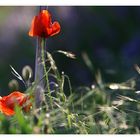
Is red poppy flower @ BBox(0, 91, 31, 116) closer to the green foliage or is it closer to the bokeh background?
the green foliage

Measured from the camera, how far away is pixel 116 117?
1811mm

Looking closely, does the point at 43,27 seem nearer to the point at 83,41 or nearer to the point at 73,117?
the point at 73,117

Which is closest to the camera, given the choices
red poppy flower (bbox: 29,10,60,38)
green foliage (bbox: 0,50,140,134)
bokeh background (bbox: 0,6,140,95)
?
green foliage (bbox: 0,50,140,134)

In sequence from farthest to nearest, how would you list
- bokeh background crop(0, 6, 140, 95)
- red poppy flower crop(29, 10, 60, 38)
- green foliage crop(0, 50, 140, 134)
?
1. bokeh background crop(0, 6, 140, 95)
2. red poppy flower crop(29, 10, 60, 38)
3. green foliage crop(0, 50, 140, 134)

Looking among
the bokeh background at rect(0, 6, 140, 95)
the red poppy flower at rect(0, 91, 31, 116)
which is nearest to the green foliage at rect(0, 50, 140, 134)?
the red poppy flower at rect(0, 91, 31, 116)

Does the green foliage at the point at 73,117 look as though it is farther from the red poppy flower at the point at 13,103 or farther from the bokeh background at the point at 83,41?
the bokeh background at the point at 83,41

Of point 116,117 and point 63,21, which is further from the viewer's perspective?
point 63,21

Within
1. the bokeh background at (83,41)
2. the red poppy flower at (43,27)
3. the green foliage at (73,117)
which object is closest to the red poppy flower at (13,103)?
the green foliage at (73,117)

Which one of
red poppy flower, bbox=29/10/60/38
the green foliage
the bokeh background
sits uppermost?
the bokeh background

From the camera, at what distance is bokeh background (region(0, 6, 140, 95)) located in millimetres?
3098
